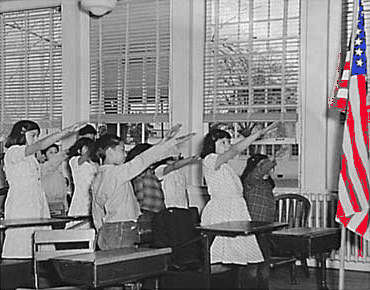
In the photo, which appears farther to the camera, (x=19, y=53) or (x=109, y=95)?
(x=19, y=53)

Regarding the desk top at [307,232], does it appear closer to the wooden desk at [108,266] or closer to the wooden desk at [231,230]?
the wooden desk at [231,230]

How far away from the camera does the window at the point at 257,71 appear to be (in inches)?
316

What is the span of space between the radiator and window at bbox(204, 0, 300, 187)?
0.44 metres

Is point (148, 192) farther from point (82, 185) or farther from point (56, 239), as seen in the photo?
point (56, 239)

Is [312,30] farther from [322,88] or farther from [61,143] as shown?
[61,143]

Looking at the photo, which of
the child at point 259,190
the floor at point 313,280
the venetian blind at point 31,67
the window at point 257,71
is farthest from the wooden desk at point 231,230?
the venetian blind at point 31,67

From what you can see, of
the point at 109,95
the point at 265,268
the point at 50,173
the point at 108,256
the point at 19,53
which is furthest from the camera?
the point at 19,53

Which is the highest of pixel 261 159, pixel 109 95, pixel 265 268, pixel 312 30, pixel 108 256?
pixel 312 30

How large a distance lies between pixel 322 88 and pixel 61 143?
3443mm

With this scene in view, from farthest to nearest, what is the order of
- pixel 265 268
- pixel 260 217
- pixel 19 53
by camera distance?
1. pixel 19 53
2. pixel 260 217
3. pixel 265 268

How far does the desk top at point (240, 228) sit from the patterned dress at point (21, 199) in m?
1.67

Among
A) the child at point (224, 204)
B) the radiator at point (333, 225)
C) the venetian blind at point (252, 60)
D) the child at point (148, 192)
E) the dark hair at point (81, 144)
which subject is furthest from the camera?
the venetian blind at point (252, 60)

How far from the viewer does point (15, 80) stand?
9828 millimetres

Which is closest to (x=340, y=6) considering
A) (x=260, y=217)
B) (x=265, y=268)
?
(x=260, y=217)
